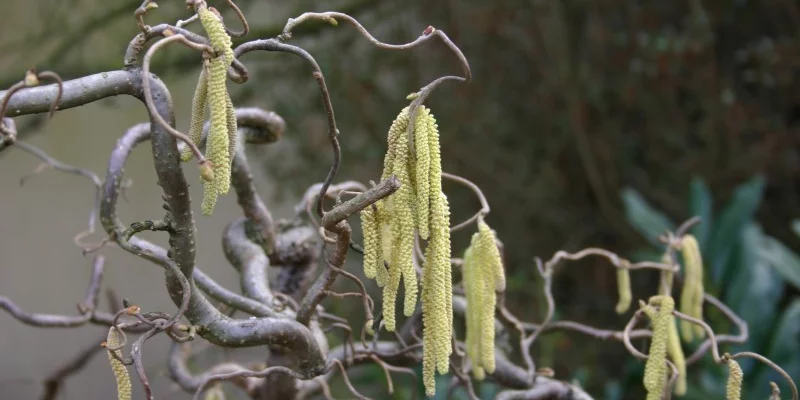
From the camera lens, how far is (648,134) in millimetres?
2350

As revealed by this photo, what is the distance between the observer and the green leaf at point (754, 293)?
154 cm

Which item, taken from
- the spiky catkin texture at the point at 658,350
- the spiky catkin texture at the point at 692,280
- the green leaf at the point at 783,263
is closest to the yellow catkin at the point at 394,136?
the spiky catkin texture at the point at 658,350

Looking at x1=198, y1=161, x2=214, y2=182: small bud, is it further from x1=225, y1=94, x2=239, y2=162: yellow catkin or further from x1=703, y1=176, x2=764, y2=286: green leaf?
x1=703, y1=176, x2=764, y2=286: green leaf

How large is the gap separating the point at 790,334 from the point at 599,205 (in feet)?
3.28

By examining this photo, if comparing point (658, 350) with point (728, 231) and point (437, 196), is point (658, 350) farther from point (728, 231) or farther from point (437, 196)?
point (728, 231)

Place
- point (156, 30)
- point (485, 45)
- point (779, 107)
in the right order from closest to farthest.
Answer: point (156, 30), point (779, 107), point (485, 45)

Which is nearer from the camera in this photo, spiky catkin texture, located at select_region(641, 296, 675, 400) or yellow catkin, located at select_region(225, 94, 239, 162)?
yellow catkin, located at select_region(225, 94, 239, 162)

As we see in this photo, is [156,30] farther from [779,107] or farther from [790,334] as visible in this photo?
[779,107]

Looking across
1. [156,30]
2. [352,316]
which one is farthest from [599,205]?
[156,30]

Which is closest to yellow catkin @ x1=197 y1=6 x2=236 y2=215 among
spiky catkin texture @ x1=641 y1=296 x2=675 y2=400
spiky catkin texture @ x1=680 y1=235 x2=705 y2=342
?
spiky catkin texture @ x1=641 y1=296 x2=675 y2=400

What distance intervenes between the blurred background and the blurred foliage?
37cm

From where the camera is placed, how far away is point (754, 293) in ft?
5.14

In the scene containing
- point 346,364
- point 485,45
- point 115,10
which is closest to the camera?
point 346,364

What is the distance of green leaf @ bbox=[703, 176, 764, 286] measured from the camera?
5.68ft
